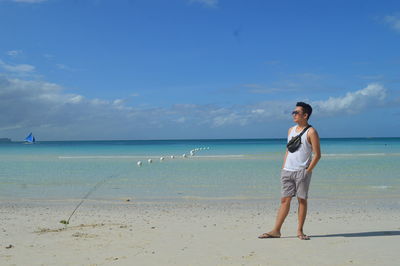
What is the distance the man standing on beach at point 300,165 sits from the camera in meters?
5.45

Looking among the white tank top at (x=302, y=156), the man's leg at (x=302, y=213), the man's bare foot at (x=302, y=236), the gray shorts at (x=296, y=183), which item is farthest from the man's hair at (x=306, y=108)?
the man's bare foot at (x=302, y=236)

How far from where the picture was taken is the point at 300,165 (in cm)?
550

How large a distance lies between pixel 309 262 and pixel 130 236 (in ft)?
8.45

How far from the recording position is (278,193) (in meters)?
11.9

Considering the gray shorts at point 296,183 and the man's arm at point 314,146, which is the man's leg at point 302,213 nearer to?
the gray shorts at point 296,183

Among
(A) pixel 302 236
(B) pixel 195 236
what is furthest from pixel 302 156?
(B) pixel 195 236

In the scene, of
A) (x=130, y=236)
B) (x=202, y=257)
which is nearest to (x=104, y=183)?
(x=130, y=236)

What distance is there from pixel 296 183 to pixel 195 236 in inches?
62.5

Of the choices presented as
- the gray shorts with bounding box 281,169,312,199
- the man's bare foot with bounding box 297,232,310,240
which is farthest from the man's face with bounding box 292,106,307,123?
the man's bare foot with bounding box 297,232,310,240

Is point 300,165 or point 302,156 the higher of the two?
point 302,156

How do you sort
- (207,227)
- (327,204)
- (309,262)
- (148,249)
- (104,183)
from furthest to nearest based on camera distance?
(104,183), (327,204), (207,227), (148,249), (309,262)

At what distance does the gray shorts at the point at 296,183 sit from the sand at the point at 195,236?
0.62m

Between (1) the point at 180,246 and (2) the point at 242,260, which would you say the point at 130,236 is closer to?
(1) the point at 180,246

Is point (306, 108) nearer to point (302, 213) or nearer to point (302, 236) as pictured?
point (302, 213)
